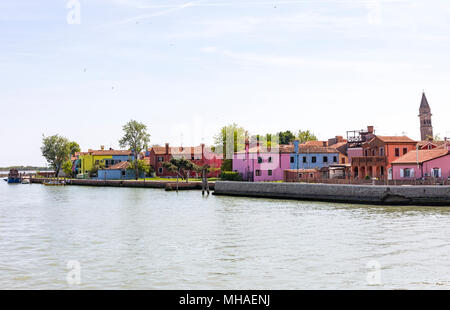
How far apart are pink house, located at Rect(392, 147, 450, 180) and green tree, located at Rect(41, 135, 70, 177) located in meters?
102

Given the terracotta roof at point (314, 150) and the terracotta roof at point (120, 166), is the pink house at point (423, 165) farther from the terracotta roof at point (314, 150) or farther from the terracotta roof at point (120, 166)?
the terracotta roof at point (120, 166)

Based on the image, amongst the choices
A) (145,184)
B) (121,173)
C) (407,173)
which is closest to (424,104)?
(121,173)

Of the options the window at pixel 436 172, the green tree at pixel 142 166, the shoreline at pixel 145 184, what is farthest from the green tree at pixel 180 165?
the window at pixel 436 172

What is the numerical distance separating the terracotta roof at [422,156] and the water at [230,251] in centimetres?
2149

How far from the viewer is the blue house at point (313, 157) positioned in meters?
81.9

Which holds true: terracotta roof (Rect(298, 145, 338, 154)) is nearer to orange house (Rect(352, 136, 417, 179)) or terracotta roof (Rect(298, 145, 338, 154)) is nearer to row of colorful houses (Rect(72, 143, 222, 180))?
orange house (Rect(352, 136, 417, 179))

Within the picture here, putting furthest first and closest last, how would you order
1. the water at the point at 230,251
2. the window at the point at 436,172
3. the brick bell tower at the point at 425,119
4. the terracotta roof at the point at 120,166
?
the brick bell tower at the point at 425,119, the terracotta roof at the point at 120,166, the window at the point at 436,172, the water at the point at 230,251

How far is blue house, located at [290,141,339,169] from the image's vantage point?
3223 inches

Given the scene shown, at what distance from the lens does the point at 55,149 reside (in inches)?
5310

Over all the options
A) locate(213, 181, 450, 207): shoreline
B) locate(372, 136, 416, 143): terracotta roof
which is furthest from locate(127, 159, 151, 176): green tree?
locate(372, 136, 416, 143): terracotta roof

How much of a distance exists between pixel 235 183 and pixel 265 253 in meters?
47.3

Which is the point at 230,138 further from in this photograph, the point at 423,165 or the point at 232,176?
the point at 423,165

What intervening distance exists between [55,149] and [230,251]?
406 ft
